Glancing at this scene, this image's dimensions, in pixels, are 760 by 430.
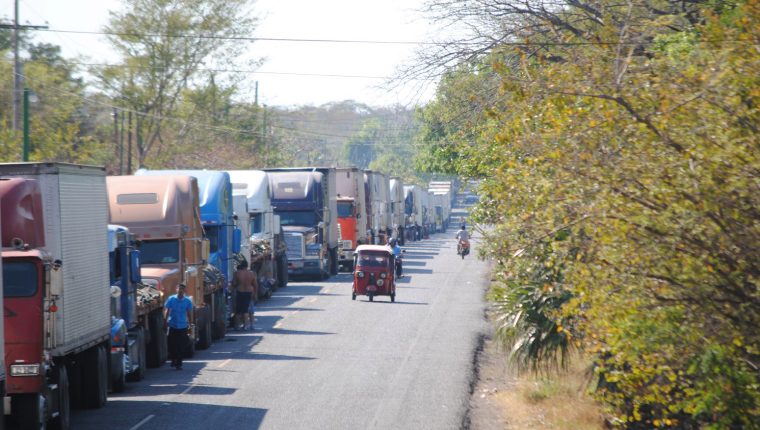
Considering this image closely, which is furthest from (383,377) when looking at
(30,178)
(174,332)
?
(30,178)

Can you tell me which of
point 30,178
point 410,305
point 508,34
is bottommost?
point 410,305

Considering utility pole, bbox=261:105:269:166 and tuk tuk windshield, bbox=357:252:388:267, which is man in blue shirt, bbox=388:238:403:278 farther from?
utility pole, bbox=261:105:269:166

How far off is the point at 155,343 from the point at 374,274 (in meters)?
15.3

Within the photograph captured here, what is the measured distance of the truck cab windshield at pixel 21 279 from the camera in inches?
542

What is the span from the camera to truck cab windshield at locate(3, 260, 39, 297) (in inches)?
542

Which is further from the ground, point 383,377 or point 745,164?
point 745,164

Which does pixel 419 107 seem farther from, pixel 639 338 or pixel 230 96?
pixel 230 96

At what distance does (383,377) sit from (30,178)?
772 centimetres

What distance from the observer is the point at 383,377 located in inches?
798

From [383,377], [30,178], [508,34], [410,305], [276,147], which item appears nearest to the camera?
[30,178]

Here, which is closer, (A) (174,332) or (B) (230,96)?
(A) (174,332)

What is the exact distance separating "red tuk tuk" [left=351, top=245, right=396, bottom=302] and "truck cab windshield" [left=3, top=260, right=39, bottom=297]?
75.4 ft

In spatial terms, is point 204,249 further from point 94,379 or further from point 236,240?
point 94,379

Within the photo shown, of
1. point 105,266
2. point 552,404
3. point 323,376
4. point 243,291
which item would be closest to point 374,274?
point 243,291
